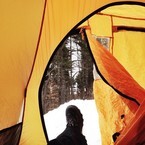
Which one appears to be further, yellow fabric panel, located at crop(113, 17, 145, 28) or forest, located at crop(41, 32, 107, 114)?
forest, located at crop(41, 32, 107, 114)

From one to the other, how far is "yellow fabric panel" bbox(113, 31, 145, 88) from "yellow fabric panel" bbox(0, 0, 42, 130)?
97 centimetres

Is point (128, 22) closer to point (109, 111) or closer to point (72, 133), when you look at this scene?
point (109, 111)

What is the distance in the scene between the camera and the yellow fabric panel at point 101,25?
201 centimetres

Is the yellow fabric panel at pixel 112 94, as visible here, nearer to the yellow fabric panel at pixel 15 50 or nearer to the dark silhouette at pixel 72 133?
the dark silhouette at pixel 72 133

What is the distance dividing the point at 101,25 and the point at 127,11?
22 centimetres

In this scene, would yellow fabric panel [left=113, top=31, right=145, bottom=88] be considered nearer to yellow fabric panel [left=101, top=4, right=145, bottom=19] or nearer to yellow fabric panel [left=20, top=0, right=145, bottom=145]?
yellow fabric panel [left=101, top=4, right=145, bottom=19]

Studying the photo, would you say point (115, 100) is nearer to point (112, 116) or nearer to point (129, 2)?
point (112, 116)

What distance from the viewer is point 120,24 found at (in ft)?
6.90

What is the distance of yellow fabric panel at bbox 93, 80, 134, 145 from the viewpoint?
2022 mm

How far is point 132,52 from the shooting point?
2098 millimetres

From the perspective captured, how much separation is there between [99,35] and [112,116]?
0.58m

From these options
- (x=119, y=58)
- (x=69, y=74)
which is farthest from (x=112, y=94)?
(x=69, y=74)

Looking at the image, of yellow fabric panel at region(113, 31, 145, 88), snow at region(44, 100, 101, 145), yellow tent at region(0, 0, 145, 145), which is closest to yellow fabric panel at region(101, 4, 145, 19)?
yellow tent at region(0, 0, 145, 145)

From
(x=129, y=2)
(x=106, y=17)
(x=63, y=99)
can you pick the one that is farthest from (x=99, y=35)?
(x=63, y=99)
